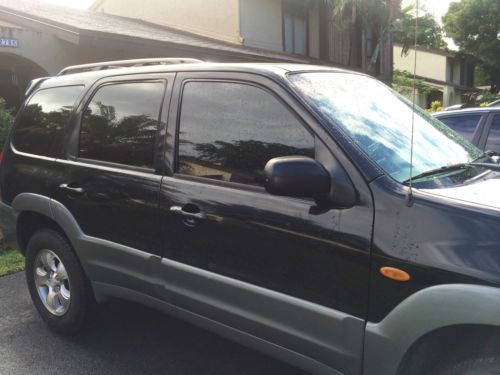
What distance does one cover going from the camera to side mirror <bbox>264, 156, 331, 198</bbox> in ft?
6.91

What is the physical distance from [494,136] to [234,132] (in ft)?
11.6

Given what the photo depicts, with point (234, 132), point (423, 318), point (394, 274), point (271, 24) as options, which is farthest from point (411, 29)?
point (423, 318)

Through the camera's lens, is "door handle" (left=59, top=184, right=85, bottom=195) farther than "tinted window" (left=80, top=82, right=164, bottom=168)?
Yes

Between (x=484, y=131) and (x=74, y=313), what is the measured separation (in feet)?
13.8

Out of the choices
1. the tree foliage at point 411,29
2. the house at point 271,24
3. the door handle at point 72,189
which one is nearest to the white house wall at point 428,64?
the tree foliage at point 411,29

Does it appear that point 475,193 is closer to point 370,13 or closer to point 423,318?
point 423,318

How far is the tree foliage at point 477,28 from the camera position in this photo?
3603 centimetres

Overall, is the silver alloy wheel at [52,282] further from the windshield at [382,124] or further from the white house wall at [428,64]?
the white house wall at [428,64]

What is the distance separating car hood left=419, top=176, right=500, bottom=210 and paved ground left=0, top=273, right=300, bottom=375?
158cm

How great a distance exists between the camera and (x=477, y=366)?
1855 millimetres

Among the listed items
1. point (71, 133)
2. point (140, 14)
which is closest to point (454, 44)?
point (140, 14)

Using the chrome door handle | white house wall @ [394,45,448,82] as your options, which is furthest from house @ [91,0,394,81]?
white house wall @ [394,45,448,82]

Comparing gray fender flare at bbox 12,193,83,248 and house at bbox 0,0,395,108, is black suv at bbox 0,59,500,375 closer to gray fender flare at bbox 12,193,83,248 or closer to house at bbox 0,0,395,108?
Result: gray fender flare at bbox 12,193,83,248

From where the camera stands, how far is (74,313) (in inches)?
137
